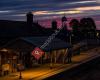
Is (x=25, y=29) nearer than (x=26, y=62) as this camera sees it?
No

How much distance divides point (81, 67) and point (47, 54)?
18.2 feet

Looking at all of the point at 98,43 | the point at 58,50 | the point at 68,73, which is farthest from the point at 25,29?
the point at 98,43

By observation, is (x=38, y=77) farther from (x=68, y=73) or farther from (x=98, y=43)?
(x=98, y=43)

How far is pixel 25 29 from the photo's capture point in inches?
1818

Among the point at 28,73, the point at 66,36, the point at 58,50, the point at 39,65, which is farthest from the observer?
the point at 66,36

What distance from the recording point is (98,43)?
98.1 metres

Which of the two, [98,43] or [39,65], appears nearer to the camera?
[39,65]

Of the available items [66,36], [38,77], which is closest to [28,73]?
[38,77]

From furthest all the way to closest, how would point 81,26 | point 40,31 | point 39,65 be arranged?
point 81,26 < point 40,31 < point 39,65

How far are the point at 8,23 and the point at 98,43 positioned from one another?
57.9 meters

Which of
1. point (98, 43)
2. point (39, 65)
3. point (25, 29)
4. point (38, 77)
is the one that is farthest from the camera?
point (98, 43)

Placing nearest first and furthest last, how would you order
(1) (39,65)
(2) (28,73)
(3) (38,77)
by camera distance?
(3) (38,77), (2) (28,73), (1) (39,65)

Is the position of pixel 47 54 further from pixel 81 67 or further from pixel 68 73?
pixel 68 73

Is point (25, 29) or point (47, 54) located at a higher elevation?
point (25, 29)
